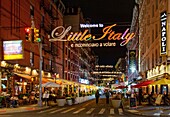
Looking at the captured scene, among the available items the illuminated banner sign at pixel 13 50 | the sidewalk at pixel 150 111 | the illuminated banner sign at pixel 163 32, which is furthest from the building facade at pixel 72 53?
the sidewalk at pixel 150 111

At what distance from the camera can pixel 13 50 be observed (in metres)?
34.4

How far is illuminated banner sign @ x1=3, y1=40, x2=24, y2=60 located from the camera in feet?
113

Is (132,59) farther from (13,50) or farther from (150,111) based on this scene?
(150,111)

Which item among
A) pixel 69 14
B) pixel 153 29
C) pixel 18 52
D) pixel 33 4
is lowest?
pixel 18 52

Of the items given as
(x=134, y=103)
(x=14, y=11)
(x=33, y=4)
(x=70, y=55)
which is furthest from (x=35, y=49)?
(x=70, y=55)

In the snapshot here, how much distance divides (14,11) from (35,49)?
10237 millimetres

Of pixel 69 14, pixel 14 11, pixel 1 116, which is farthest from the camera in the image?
pixel 69 14

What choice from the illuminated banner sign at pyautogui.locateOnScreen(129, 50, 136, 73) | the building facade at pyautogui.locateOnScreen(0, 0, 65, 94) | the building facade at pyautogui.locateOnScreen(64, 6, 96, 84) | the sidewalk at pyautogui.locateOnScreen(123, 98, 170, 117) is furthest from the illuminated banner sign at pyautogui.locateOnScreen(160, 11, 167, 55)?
the illuminated banner sign at pyautogui.locateOnScreen(129, 50, 136, 73)

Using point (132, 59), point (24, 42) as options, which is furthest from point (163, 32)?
point (132, 59)

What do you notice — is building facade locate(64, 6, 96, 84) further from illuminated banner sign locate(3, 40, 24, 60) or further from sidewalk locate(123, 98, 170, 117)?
sidewalk locate(123, 98, 170, 117)

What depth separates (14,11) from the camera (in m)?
Answer: 39.1

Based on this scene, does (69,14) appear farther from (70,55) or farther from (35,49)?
(35,49)

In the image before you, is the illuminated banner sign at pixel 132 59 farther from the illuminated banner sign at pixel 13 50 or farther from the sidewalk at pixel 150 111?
the sidewalk at pixel 150 111

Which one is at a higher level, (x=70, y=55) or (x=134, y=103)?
(x=70, y=55)
